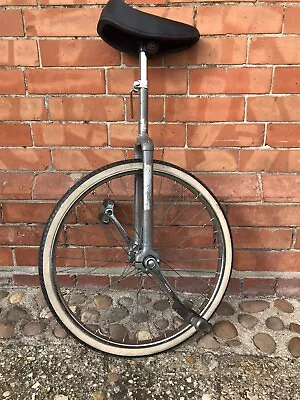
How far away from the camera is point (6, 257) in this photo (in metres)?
2.04

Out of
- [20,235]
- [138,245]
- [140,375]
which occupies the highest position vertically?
[138,245]

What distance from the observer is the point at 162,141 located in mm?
1833

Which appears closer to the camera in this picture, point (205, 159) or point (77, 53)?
point (77, 53)

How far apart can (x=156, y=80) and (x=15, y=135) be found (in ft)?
2.20

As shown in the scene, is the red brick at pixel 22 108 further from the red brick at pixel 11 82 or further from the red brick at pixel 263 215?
the red brick at pixel 263 215

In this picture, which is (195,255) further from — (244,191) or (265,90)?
(265,90)

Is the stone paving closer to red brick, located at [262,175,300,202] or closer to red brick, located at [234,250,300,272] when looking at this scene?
red brick, located at [234,250,300,272]

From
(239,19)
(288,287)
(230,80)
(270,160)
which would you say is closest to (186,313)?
(288,287)

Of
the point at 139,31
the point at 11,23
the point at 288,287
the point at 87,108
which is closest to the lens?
the point at 139,31

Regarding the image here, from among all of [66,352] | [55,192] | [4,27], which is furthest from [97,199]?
[4,27]

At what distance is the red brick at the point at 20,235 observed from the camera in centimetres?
197

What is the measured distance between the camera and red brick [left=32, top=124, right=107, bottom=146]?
6.01 ft

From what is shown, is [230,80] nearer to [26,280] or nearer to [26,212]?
[26,212]

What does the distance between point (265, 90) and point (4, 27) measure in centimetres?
110
